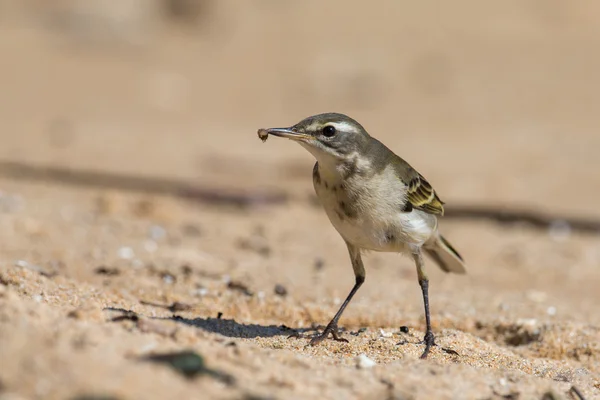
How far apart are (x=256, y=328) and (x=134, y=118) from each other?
12.7 meters

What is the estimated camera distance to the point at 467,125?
60.2 ft

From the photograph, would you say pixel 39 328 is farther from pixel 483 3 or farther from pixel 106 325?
pixel 483 3

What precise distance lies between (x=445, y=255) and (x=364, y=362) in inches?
107

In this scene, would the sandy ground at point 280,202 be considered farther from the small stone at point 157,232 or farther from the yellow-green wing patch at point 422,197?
the yellow-green wing patch at point 422,197

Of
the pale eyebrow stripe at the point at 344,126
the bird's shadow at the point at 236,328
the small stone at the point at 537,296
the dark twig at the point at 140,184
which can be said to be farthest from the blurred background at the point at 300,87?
the pale eyebrow stripe at the point at 344,126

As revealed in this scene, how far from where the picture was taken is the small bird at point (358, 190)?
6.25 metres

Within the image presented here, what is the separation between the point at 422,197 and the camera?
6930mm

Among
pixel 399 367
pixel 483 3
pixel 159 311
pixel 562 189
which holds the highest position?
pixel 483 3

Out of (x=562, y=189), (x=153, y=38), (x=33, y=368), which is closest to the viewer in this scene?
(x=33, y=368)

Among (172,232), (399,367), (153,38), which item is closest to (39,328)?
(399,367)

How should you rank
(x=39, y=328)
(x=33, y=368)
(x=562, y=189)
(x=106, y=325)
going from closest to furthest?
1. (x=33, y=368)
2. (x=39, y=328)
3. (x=106, y=325)
4. (x=562, y=189)

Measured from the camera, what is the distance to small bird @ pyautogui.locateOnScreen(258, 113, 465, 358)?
6.25 metres

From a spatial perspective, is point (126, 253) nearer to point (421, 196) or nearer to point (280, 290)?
point (280, 290)

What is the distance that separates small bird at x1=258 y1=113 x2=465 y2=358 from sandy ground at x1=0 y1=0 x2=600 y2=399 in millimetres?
653
